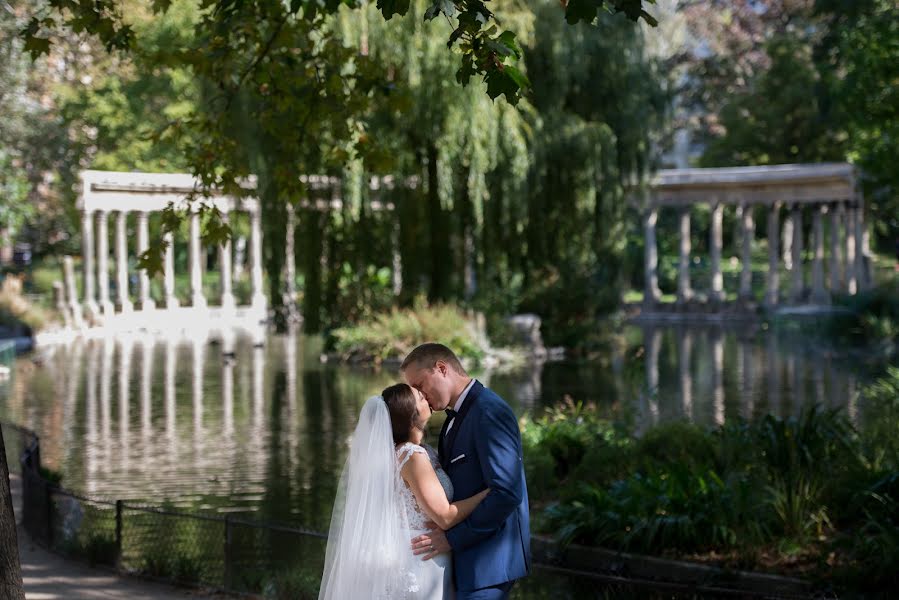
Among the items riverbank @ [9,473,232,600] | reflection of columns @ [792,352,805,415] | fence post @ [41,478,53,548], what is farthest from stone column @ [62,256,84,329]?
riverbank @ [9,473,232,600]

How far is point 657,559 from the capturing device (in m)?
10.7

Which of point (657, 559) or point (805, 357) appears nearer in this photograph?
point (657, 559)

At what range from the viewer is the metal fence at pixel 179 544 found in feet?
33.8

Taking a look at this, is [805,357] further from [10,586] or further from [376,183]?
[10,586]

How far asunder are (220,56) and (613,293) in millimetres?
27198

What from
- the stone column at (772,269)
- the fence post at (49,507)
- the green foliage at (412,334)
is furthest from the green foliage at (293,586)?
the stone column at (772,269)

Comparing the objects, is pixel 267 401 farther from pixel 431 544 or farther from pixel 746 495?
pixel 431 544

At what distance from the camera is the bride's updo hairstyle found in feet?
20.5

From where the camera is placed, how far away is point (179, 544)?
38.4ft

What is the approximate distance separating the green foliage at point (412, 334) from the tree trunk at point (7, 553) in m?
25.5

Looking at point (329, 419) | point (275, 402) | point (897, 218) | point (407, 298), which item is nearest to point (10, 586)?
point (329, 419)

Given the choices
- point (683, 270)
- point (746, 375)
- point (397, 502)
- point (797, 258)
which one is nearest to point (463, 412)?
point (397, 502)

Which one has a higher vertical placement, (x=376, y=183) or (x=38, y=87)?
(x=38, y=87)

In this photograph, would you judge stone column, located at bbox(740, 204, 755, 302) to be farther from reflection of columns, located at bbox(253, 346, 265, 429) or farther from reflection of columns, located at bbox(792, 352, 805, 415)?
reflection of columns, located at bbox(253, 346, 265, 429)
